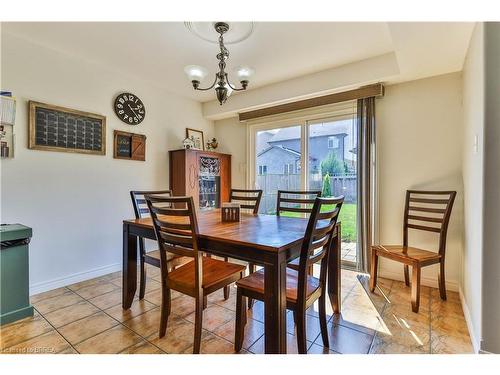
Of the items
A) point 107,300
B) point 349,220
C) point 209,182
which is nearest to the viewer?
point 107,300

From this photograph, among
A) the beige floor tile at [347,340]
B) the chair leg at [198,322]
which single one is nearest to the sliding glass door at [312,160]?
the beige floor tile at [347,340]

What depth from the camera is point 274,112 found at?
354cm

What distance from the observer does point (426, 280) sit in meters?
2.59

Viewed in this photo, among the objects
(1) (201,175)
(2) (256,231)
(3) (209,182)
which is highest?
(1) (201,175)

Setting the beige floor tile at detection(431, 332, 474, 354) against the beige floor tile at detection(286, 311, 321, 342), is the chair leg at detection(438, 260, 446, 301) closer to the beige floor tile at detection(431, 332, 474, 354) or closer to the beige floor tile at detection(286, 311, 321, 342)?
the beige floor tile at detection(431, 332, 474, 354)

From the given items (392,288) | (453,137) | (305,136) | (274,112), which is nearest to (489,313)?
(392,288)

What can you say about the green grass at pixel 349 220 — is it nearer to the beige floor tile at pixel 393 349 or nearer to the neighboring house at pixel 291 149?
the neighboring house at pixel 291 149

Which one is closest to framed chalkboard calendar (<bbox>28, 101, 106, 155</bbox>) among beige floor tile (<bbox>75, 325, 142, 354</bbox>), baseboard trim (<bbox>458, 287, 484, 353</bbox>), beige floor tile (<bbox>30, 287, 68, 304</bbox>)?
beige floor tile (<bbox>30, 287, 68, 304</bbox>)

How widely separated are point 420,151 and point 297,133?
4.89ft

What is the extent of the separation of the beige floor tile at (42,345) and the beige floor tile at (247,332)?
39.0 inches

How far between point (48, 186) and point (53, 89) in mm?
966

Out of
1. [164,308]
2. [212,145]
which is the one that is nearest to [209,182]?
[212,145]

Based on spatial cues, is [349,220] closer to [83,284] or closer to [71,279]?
[83,284]

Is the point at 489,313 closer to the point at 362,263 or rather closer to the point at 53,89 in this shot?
the point at 362,263
